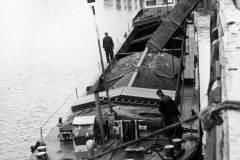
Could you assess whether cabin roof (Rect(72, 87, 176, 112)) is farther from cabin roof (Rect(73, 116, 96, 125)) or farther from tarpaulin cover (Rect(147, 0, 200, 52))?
cabin roof (Rect(73, 116, 96, 125))

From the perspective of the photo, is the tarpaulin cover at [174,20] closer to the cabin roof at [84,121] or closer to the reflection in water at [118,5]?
the cabin roof at [84,121]

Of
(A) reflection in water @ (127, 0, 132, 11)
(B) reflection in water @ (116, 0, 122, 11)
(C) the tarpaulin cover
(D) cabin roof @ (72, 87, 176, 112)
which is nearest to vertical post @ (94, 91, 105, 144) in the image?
(D) cabin roof @ (72, 87, 176, 112)

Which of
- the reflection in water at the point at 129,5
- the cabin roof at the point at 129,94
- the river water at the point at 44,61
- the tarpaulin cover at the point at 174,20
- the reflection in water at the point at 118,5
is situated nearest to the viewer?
the tarpaulin cover at the point at 174,20

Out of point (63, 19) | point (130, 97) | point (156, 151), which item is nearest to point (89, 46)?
point (63, 19)

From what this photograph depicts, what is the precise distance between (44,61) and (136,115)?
16.7 m

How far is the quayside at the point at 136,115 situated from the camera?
26.0 ft

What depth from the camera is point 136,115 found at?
28.9 ft

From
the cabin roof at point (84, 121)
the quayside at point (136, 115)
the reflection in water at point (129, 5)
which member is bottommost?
the reflection in water at point (129, 5)

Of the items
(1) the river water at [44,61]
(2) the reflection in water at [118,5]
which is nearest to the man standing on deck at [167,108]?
(1) the river water at [44,61]

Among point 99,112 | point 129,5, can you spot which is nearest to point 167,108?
point 99,112

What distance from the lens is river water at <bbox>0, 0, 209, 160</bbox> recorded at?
49.5 ft

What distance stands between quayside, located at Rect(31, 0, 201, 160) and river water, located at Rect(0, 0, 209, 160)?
3.92 meters

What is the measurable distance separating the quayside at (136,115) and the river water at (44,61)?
3.92 m

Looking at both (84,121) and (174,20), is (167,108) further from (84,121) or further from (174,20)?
(174,20)
